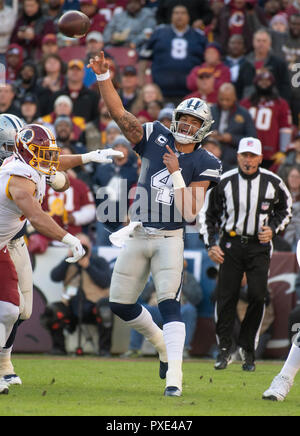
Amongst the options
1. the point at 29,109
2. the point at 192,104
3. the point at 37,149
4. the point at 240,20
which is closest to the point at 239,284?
the point at 192,104

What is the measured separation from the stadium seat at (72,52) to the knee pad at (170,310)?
354 inches

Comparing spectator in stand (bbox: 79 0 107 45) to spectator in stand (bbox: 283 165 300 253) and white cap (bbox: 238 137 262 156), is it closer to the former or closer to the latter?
spectator in stand (bbox: 283 165 300 253)

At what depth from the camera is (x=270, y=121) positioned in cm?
1134

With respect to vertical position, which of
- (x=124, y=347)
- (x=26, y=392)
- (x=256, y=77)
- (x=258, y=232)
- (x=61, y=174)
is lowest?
(x=124, y=347)

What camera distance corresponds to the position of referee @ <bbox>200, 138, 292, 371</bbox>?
8344 mm

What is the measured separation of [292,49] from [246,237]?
5154 mm

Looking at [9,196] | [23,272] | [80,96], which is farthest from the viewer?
[80,96]

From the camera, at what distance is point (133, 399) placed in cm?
576

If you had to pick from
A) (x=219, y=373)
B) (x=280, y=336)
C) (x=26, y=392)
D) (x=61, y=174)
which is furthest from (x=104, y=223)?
(x=26, y=392)

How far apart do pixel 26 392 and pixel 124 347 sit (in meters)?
3.69

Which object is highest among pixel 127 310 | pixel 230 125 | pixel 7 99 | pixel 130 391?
pixel 7 99

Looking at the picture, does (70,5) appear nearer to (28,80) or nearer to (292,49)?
(28,80)

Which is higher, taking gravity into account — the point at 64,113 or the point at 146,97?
the point at 146,97

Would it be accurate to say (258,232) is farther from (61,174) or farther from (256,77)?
(256,77)
